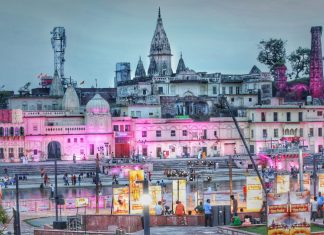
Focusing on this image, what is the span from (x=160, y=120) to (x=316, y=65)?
27964 mm

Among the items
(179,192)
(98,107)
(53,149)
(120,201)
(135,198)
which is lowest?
(120,201)

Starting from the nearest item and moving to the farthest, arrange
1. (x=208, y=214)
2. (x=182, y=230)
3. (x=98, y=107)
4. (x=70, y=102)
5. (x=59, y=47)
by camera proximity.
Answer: (x=182, y=230), (x=208, y=214), (x=98, y=107), (x=70, y=102), (x=59, y=47)

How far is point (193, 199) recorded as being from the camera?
157ft

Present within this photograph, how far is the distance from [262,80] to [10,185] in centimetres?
4253

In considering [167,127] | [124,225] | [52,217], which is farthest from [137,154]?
[124,225]

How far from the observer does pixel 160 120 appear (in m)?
85.7

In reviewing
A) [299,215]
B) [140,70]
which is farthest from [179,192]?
[140,70]

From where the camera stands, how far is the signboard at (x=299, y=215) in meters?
22.2

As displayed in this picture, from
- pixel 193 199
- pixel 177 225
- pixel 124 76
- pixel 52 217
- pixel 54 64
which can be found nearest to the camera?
pixel 177 225

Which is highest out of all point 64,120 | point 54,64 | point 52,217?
point 54,64

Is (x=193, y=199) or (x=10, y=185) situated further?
(x=10, y=185)

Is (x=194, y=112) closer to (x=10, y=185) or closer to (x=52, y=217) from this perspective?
(x=10, y=185)

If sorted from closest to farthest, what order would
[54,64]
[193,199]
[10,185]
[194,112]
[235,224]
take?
[235,224]
[193,199]
[10,185]
[194,112]
[54,64]

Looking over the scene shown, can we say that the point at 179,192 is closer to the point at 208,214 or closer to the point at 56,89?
the point at 208,214
